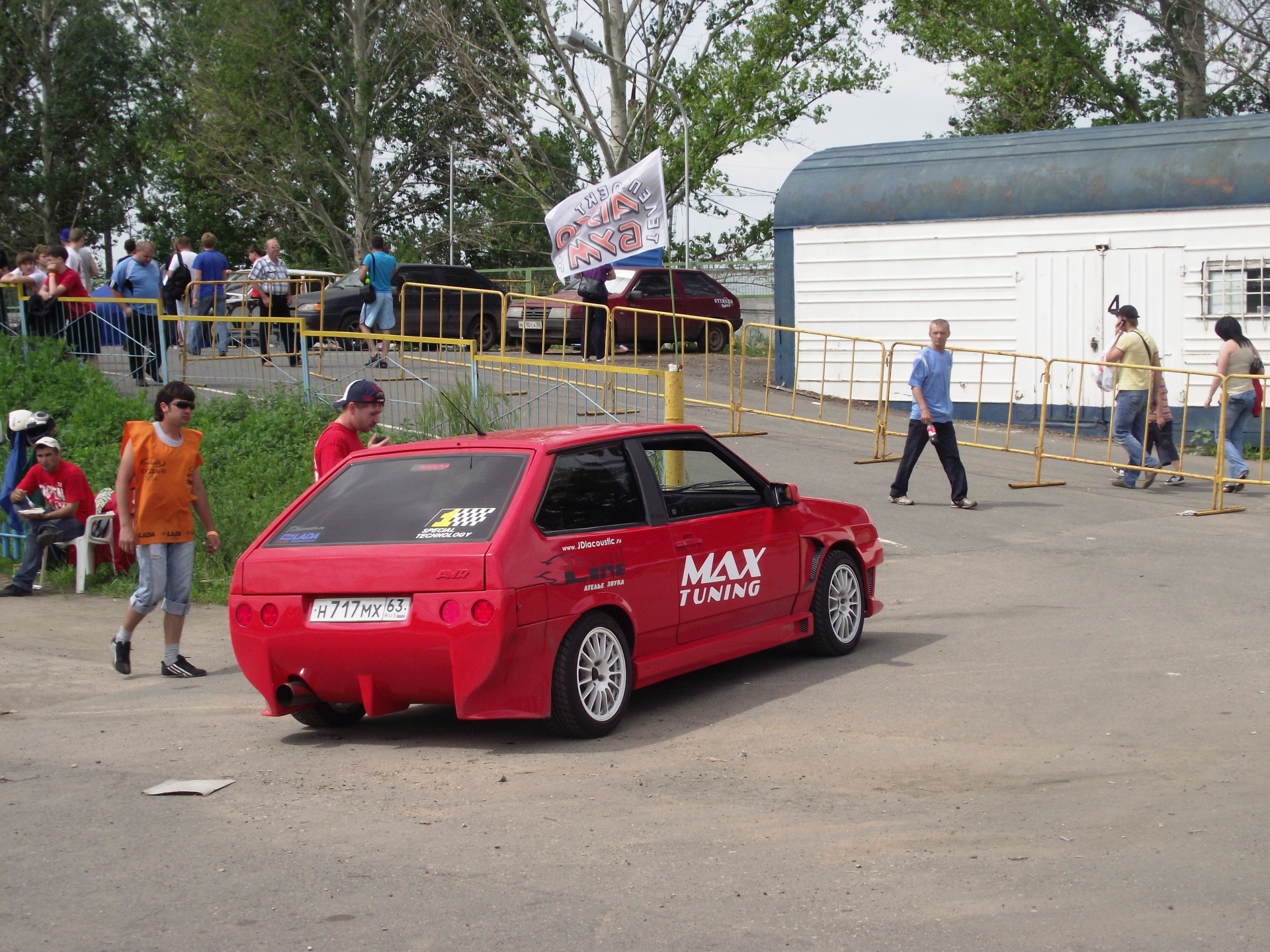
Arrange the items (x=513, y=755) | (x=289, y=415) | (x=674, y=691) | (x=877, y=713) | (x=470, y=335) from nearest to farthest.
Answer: (x=513, y=755)
(x=877, y=713)
(x=674, y=691)
(x=289, y=415)
(x=470, y=335)

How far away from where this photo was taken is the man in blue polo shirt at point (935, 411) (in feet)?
42.8

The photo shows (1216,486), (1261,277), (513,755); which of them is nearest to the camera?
(513,755)

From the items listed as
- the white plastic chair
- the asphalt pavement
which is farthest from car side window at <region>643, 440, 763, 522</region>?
the white plastic chair

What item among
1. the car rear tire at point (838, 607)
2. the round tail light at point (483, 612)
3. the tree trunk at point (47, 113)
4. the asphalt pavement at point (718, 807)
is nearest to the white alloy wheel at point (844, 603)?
the car rear tire at point (838, 607)

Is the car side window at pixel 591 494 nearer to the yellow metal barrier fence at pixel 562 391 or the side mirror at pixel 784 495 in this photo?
the side mirror at pixel 784 495

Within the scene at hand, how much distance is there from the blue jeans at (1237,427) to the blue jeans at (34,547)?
430 inches

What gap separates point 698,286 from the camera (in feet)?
91.9

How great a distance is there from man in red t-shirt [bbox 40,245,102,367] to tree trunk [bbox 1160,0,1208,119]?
83.4 feet

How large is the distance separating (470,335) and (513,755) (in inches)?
773

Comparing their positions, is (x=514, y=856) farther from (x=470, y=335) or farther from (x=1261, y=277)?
(x=470, y=335)

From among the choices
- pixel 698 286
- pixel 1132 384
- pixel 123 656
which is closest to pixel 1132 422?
pixel 1132 384

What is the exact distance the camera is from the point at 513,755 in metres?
6.32

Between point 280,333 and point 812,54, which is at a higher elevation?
point 812,54

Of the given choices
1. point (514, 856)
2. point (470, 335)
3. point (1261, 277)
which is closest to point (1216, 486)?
point (1261, 277)
